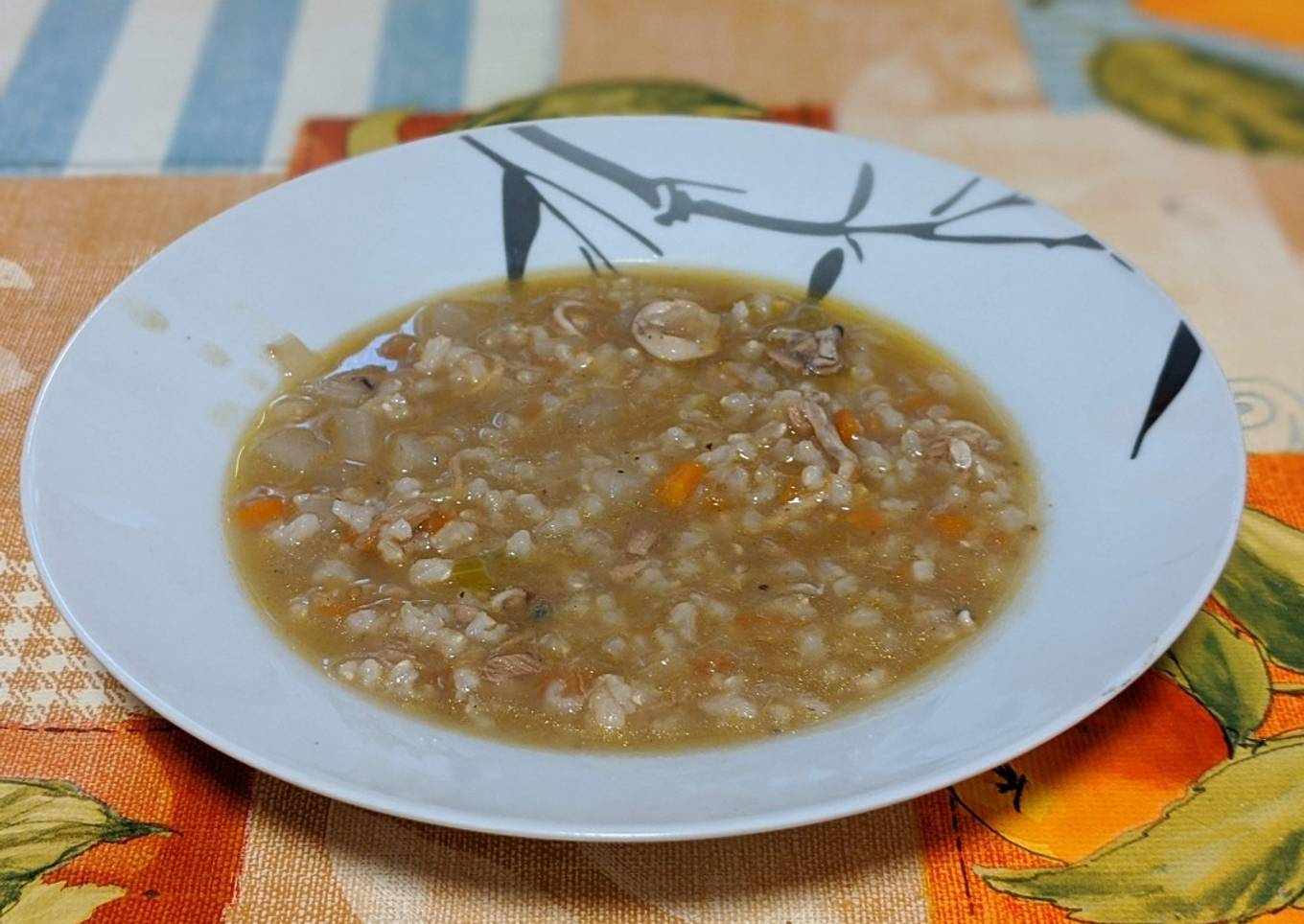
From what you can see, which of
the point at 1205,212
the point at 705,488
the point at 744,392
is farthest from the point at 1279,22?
the point at 705,488

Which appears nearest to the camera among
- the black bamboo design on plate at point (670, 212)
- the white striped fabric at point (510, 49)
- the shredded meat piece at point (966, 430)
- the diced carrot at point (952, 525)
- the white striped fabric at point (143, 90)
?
the diced carrot at point (952, 525)

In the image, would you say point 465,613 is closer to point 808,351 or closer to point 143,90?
point 808,351

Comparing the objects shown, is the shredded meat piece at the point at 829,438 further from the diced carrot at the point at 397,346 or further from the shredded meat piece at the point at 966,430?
the diced carrot at the point at 397,346

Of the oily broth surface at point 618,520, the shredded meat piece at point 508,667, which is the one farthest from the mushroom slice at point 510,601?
the shredded meat piece at point 508,667

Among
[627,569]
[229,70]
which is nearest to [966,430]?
[627,569]

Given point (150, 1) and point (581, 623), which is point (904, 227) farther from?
point (150, 1)

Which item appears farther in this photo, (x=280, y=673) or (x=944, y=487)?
(x=944, y=487)

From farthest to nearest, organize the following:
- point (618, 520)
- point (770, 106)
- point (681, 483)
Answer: point (770, 106) < point (681, 483) < point (618, 520)
